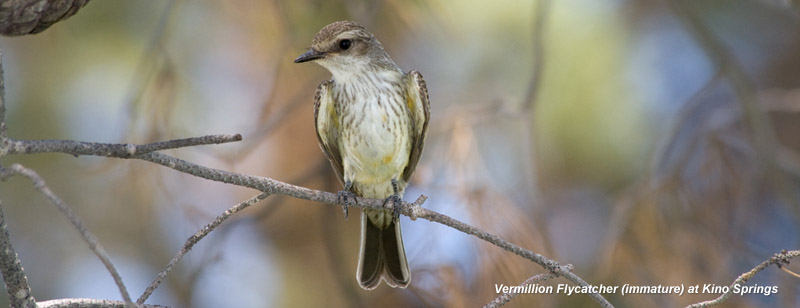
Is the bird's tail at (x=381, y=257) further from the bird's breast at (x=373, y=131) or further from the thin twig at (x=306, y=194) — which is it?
the thin twig at (x=306, y=194)

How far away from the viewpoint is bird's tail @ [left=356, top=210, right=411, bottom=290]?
3416mm

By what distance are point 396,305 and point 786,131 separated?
2932 millimetres

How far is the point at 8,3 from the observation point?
1.62m

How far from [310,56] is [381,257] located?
3.01 ft

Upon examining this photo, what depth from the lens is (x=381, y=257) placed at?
3539mm

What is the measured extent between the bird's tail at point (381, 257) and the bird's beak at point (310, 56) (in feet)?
2.55

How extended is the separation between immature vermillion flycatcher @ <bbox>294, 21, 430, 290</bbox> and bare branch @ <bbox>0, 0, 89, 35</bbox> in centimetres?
176

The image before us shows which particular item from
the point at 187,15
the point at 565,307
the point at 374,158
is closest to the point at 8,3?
the point at 374,158

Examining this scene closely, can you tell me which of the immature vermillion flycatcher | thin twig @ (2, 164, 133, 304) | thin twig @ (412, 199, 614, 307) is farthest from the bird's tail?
thin twig @ (2, 164, 133, 304)

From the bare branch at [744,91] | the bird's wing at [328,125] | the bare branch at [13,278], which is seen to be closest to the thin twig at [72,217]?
the bare branch at [13,278]

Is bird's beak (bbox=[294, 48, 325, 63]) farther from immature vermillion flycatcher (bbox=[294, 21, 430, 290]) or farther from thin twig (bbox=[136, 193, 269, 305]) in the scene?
thin twig (bbox=[136, 193, 269, 305])

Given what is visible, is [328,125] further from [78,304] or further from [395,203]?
[78,304]

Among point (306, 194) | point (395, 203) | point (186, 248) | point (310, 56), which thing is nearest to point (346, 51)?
point (310, 56)

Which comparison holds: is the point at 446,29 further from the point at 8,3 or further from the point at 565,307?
the point at 8,3
